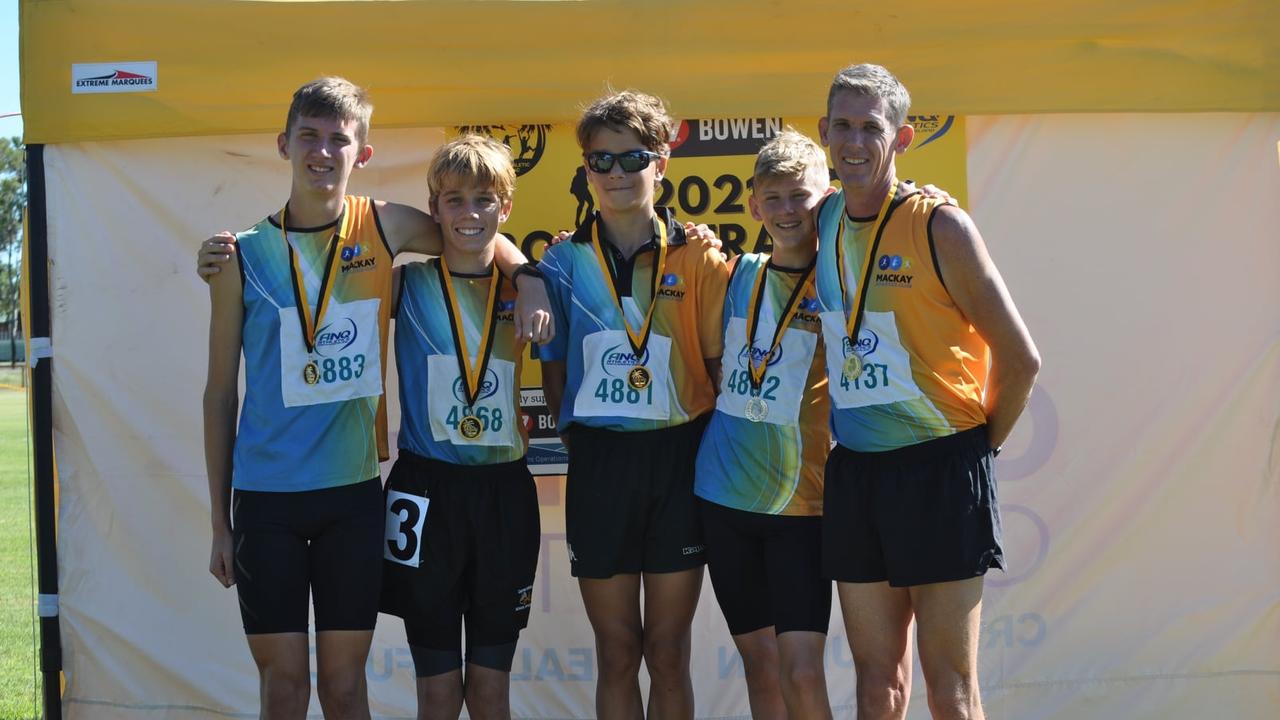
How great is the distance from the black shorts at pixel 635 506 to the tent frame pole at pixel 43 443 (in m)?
2.16

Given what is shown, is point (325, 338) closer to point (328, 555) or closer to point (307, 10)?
point (328, 555)

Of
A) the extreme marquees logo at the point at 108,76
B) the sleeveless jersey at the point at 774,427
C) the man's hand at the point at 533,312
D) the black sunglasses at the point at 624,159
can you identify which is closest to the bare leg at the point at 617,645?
the sleeveless jersey at the point at 774,427

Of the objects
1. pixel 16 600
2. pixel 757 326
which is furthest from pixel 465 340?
pixel 16 600

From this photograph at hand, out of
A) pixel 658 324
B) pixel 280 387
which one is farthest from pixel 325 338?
pixel 658 324

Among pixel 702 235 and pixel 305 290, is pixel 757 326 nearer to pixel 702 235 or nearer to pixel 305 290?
pixel 702 235

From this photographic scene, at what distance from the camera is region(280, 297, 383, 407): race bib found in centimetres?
313

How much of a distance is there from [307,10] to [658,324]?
5.79ft

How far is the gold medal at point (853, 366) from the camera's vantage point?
9.65 feet

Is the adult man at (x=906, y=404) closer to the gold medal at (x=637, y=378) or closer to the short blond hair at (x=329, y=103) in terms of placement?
the gold medal at (x=637, y=378)

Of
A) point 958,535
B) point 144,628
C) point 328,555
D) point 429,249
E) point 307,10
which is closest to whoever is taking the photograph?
point 958,535

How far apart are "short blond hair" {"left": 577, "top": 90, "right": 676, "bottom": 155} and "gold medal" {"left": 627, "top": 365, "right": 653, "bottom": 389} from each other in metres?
0.62

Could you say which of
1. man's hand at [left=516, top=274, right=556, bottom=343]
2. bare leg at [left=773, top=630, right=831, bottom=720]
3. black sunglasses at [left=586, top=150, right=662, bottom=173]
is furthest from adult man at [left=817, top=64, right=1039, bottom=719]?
man's hand at [left=516, top=274, right=556, bottom=343]

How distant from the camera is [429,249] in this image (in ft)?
11.1

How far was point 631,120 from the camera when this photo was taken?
3.21 meters
